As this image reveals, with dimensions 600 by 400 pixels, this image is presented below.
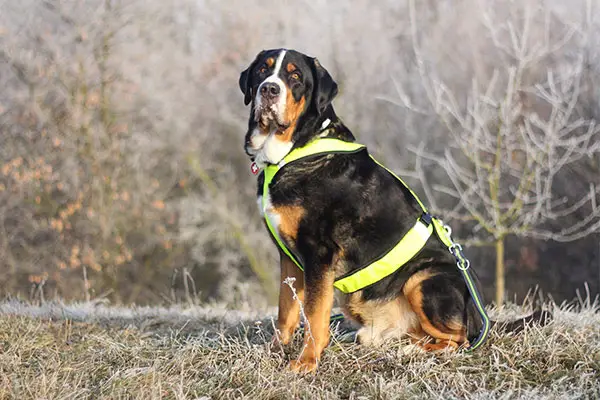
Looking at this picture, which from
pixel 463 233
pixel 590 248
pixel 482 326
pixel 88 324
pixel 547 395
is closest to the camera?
pixel 547 395

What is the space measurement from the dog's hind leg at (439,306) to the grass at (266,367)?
0.16 m

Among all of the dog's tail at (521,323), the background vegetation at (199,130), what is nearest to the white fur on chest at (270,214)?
the dog's tail at (521,323)

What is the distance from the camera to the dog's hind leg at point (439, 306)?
379cm

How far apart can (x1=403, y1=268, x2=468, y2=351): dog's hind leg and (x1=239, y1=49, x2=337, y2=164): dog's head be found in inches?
46.9

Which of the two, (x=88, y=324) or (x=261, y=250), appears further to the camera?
(x=261, y=250)

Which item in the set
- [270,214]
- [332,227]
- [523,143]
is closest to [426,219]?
[332,227]

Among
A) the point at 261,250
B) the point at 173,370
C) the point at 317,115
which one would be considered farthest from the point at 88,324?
the point at 261,250

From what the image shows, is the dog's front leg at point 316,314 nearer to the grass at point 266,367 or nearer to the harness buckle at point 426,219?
the grass at point 266,367

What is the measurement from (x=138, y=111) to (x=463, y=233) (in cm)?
1145

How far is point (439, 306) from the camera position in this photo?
3783 mm

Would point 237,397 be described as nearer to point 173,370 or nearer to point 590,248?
point 173,370

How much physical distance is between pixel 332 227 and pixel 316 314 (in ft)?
1.75

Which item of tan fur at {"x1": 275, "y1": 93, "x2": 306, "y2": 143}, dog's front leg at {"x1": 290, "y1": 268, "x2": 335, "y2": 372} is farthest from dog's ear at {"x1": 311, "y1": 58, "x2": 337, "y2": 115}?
dog's front leg at {"x1": 290, "y1": 268, "x2": 335, "y2": 372}

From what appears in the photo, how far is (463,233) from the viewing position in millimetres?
20797
